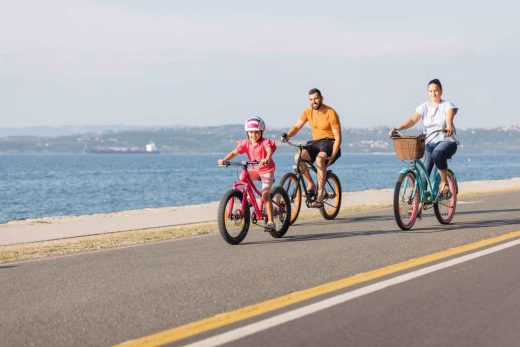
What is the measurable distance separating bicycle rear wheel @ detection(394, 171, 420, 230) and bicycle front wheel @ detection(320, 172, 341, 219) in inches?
71.3

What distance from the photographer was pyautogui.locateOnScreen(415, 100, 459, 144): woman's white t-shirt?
1133cm

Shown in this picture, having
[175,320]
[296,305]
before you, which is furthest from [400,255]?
[175,320]

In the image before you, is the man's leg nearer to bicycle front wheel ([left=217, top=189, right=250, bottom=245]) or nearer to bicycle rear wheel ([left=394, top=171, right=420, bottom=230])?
bicycle rear wheel ([left=394, top=171, right=420, bottom=230])

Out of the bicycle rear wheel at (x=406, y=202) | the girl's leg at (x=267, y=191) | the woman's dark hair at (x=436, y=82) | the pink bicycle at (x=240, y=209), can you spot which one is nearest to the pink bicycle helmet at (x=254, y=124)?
the pink bicycle at (x=240, y=209)

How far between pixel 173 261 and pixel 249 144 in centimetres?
218

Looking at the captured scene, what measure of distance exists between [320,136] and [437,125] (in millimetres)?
1785

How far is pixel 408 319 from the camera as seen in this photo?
5.48 m

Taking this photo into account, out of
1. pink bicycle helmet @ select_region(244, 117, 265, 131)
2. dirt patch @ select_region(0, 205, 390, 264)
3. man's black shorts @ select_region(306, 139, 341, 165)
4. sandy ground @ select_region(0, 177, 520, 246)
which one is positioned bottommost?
sandy ground @ select_region(0, 177, 520, 246)

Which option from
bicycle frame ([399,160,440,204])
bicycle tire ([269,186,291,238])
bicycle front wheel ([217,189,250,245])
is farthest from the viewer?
bicycle frame ([399,160,440,204])

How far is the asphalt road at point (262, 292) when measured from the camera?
5.12m

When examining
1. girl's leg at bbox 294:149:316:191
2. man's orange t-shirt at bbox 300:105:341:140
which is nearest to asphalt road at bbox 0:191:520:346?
girl's leg at bbox 294:149:316:191

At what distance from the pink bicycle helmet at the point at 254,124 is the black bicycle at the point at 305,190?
1709mm

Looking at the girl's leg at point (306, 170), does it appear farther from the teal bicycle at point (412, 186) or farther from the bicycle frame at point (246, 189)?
the bicycle frame at point (246, 189)

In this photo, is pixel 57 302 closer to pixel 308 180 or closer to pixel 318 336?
pixel 318 336
